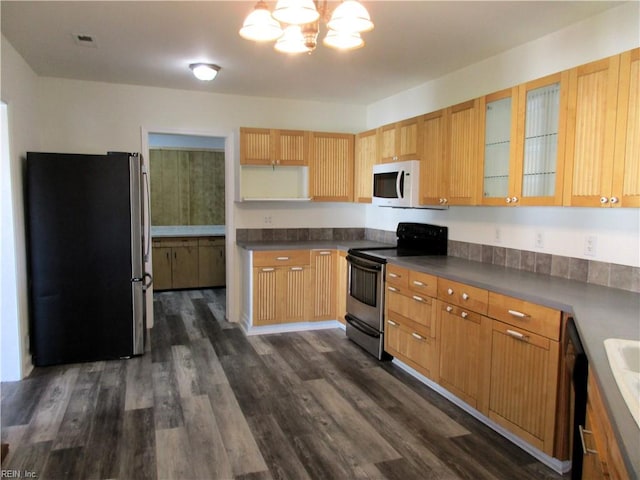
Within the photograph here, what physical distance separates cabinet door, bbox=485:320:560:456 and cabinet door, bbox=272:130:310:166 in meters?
2.87

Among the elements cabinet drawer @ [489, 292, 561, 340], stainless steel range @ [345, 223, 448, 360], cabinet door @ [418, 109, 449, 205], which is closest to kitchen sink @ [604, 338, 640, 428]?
cabinet drawer @ [489, 292, 561, 340]

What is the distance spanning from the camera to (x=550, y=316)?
7.37 feet

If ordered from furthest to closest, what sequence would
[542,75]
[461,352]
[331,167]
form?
[331,167], [542,75], [461,352]

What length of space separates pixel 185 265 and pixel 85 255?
296 cm

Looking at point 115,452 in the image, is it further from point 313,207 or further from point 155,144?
point 155,144

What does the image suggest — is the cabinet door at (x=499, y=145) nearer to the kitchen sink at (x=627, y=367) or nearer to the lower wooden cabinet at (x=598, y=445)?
the kitchen sink at (x=627, y=367)

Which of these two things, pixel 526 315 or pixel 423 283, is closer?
pixel 526 315

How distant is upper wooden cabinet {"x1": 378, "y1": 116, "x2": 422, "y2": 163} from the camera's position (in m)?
3.89

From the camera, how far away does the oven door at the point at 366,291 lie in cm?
387

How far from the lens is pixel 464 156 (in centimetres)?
→ 332

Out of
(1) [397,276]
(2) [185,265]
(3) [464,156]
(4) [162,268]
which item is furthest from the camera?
(2) [185,265]

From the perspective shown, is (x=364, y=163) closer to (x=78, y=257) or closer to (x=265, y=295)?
(x=265, y=295)

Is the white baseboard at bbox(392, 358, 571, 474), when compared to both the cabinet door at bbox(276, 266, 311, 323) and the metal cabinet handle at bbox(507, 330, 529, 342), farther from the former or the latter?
the cabinet door at bbox(276, 266, 311, 323)

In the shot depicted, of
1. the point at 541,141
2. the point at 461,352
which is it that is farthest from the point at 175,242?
the point at 541,141
